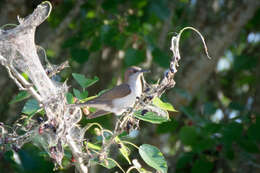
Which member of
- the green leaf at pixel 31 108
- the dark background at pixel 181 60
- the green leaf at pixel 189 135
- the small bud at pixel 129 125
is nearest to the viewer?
the small bud at pixel 129 125

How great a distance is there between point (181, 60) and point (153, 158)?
3.17 metres

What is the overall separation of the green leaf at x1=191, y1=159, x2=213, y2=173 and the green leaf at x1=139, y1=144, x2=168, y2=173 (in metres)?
2.45

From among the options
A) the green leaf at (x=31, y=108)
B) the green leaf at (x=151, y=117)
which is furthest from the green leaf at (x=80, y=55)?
the green leaf at (x=151, y=117)

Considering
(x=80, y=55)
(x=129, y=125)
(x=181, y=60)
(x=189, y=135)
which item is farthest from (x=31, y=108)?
(x=181, y=60)

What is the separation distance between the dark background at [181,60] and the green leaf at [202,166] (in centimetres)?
1

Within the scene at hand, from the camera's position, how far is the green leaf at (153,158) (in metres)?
2.42

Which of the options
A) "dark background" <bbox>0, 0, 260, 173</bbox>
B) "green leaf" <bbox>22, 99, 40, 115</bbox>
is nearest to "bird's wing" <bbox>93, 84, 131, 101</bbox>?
"green leaf" <bbox>22, 99, 40, 115</bbox>

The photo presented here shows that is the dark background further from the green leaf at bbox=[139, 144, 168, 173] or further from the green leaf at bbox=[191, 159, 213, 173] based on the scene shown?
the green leaf at bbox=[139, 144, 168, 173]

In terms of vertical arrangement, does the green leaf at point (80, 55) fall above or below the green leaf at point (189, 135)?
above

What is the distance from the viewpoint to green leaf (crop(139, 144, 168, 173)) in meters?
2.42

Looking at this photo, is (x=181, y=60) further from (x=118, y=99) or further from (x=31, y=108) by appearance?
(x=31, y=108)

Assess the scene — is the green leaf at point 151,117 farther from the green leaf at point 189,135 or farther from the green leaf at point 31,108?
the green leaf at point 189,135

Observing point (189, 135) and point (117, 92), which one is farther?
point (189, 135)

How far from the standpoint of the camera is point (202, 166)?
4.89m
